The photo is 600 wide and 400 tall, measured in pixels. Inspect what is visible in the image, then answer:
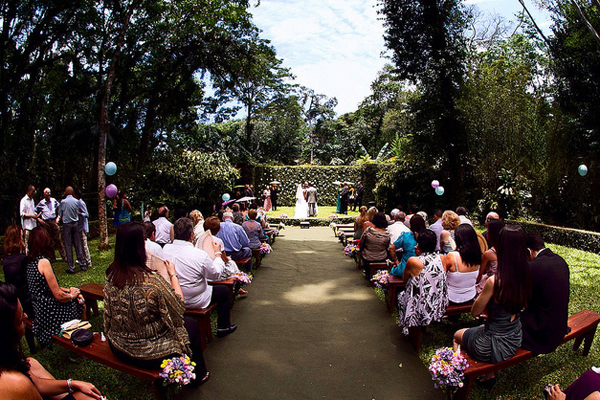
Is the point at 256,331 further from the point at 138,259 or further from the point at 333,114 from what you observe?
the point at 333,114

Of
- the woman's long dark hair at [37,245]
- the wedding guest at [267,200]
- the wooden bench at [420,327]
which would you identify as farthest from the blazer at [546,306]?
the wedding guest at [267,200]

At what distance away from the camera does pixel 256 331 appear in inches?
194

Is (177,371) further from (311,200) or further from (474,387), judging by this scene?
(311,200)

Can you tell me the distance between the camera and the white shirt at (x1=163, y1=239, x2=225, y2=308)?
417 cm

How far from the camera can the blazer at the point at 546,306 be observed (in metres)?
→ 3.17

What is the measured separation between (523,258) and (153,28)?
47.9 ft

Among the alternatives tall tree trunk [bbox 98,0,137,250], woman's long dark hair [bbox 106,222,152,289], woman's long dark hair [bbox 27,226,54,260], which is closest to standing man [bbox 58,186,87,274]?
tall tree trunk [bbox 98,0,137,250]

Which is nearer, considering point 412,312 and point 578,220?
point 412,312

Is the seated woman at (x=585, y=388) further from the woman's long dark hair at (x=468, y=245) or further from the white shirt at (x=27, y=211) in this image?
the white shirt at (x=27, y=211)

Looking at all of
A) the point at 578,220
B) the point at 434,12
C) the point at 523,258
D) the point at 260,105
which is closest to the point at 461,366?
the point at 523,258

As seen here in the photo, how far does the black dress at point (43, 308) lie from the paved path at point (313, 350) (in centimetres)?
153

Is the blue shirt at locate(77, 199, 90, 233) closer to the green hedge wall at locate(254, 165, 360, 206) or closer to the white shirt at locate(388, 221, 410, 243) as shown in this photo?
the white shirt at locate(388, 221, 410, 243)

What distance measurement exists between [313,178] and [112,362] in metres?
21.0

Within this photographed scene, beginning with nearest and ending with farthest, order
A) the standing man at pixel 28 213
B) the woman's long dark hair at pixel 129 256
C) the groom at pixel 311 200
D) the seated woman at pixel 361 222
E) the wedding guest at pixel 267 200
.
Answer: the woman's long dark hair at pixel 129 256 < the standing man at pixel 28 213 < the seated woman at pixel 361 222 < the groom at pixel 311 200 < the wedding guest at pixel 267 200
